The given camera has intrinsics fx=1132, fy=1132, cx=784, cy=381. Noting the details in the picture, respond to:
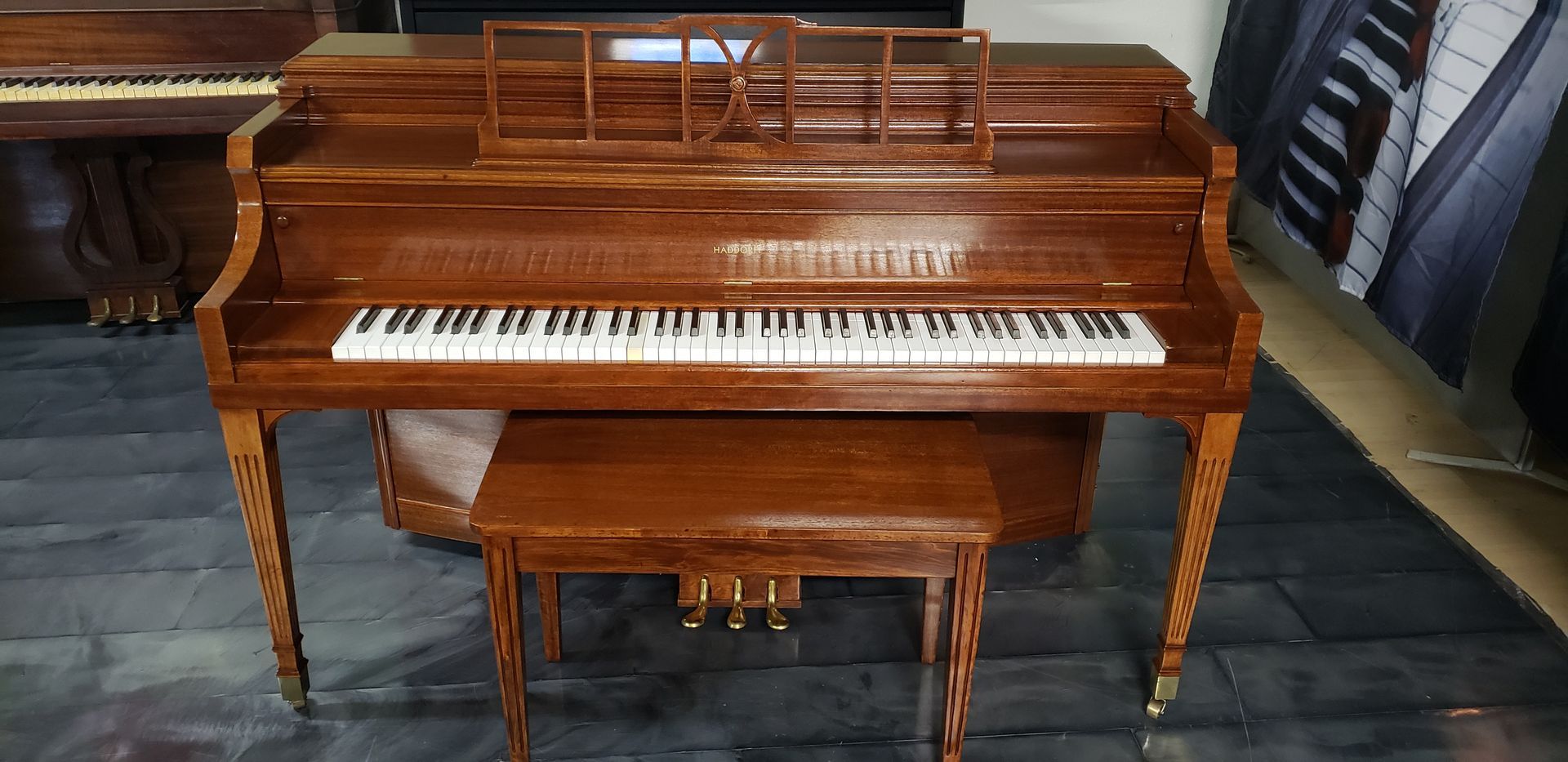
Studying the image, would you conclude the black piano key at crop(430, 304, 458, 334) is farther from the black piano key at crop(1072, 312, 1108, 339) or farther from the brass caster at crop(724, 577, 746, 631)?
the black piano key at crop(1072, 312, 1108, 339)

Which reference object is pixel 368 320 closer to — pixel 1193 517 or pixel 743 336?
pixel 743 336

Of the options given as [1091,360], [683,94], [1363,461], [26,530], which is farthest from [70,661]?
[1363,461]

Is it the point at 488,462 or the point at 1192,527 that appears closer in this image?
the point at 1192,527

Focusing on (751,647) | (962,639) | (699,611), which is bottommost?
(751,647)

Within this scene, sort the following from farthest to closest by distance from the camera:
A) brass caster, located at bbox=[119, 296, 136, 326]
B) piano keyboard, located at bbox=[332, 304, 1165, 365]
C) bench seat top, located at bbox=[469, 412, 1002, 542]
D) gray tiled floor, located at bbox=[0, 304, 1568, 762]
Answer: brass caster, located at bbox=[119, 296, 136, 326] → gray tiled floor, located at bbox=[0, 304, 1568, 762] → piano keyboard, located at bbox=[332, 304, 1165, 365] → bench seat top, located at bbox=[469, 412, 1002, 542]

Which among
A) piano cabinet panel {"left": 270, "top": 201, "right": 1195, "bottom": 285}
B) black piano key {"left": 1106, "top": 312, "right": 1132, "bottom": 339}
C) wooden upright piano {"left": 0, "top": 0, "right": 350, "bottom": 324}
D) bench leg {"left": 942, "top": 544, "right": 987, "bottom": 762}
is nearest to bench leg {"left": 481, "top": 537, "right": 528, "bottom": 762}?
piano cabinet panel {"left": 270, "top": 201, "right": 1195, "bottom": 285}

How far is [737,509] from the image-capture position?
183cm

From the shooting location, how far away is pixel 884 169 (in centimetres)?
204

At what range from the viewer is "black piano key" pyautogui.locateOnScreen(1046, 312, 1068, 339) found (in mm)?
2027

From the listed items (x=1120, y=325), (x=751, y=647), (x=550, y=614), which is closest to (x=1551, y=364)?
(x=1120, y=325)

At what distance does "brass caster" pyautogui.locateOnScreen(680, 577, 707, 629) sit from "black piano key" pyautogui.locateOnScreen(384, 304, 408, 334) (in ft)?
2.60

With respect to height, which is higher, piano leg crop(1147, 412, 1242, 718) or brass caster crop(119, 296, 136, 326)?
piano leg crop(1147, 412, 1242, 718)

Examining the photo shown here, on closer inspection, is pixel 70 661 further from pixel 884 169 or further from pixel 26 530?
pixel 884 169

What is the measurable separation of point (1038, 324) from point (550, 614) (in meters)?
1.16
